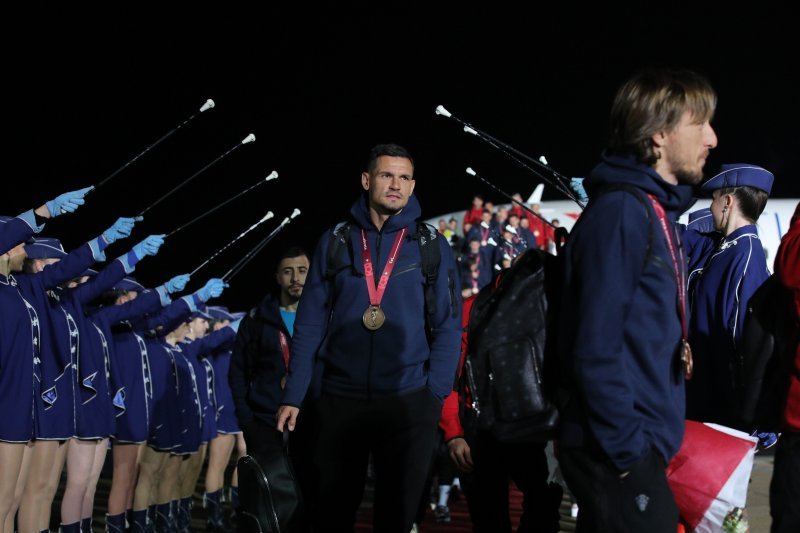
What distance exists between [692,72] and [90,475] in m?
6.51

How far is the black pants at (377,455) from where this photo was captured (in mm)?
5305

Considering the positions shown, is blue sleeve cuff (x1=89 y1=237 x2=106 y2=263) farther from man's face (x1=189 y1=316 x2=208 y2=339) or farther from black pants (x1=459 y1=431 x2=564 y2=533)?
man's face (x1=189 y1=316 x2=208 y2=339)

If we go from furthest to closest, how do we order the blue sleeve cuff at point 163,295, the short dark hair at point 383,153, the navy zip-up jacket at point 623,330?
the blue sleeve cuff at point 163,295 < the short dark hair at point 383,153 < the navy zip-up jacket at point 623,330

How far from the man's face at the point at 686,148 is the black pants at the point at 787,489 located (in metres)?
1.33

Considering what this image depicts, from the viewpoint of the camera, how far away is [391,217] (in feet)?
18.5

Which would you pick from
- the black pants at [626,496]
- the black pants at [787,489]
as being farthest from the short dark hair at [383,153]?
the black pants at [626,496]

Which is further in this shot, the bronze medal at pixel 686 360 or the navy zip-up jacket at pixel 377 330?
the navy zip-up jacket at pixel 377 330

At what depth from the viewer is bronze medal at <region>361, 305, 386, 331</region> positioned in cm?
538

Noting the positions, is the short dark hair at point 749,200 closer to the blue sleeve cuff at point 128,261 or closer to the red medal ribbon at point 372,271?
the red medal ribbon at point 372,271

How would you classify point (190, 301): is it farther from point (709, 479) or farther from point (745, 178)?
point (709, 479)

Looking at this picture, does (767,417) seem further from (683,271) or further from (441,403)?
(441,403)

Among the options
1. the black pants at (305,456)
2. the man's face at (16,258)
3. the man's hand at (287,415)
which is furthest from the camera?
the man's face at (16,258)

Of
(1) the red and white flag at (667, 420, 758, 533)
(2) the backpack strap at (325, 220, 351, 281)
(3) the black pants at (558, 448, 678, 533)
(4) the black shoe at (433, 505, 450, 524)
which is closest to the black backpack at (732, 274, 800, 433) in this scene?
(1) the red and white flag at (667, 420, 758, 533)

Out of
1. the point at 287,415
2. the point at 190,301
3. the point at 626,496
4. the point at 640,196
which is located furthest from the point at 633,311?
the point at 190,301
